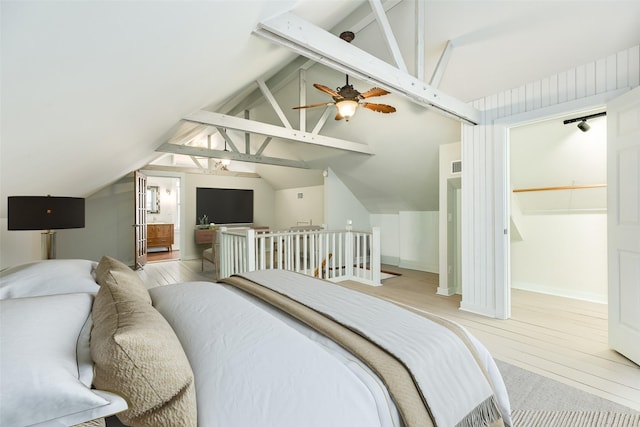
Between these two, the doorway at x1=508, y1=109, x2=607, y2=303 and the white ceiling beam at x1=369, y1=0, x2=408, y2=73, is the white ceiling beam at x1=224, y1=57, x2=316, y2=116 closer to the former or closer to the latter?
the white ceiling beam at x1=369, y1=0, x2=408, y2=73

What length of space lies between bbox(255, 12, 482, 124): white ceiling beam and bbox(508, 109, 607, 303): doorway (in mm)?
1616

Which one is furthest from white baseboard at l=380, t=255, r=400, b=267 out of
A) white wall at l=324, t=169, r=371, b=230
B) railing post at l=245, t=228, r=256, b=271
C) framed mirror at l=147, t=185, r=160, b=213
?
framed mirror at l=147, t=185, r=160, b=213

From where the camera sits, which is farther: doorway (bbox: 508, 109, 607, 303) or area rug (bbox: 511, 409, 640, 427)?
doorway (bbox: 508, 109, 607, 303)

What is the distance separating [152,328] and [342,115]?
3.07 meters

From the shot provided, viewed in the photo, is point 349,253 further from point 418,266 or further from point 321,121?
point 321,121

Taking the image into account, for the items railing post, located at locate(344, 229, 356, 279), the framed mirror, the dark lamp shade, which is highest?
the framed mirror

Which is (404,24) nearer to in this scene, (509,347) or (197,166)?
(509,347)

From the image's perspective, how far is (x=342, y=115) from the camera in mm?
3396

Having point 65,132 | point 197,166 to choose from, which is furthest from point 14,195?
point 197,166

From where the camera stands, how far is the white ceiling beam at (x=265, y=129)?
3.36 metres

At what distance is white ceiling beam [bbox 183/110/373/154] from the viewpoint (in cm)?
336

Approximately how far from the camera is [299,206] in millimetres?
7898

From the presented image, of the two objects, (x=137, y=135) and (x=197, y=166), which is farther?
(x=197, y=166)

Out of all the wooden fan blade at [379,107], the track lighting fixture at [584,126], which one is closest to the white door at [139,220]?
the wooden fan blade at [379,107]
